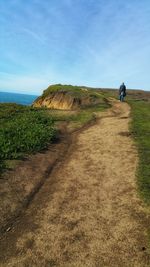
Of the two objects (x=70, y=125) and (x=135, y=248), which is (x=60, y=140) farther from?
(x=135, y=248)

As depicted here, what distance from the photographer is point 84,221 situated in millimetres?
11031

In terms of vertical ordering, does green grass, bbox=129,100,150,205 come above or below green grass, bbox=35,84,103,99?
below

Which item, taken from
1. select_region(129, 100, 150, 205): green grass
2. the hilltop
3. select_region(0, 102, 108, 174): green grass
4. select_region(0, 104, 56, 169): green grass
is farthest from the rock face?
select_region(0, 104, 56, 169): green grass

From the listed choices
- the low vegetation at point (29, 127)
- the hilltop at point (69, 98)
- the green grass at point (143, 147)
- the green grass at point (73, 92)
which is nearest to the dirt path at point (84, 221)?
the green grass at point (143, 147)

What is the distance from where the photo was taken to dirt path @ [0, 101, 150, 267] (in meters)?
9.06

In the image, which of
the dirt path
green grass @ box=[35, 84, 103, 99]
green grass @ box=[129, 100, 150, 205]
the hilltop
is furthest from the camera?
green grass @ box=[35, 84, 103, 99]

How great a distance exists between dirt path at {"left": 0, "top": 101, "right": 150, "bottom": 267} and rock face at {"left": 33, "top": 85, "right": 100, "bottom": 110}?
20.4m

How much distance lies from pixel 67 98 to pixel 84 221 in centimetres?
2936

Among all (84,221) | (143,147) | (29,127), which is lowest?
(84,221)

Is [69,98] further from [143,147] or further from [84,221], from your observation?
[84,221]

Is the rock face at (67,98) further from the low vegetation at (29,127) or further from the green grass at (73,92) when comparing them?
the low vegetation at (29,127)

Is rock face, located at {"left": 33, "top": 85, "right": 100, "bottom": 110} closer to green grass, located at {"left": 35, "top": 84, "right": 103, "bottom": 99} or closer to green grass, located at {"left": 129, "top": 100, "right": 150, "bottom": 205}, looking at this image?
green grass, located at {"left": 35, "top": 84, "right": 103, "bottom": 99}

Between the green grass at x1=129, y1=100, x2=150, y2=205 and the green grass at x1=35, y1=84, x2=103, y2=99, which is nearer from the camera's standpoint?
the green grass at x1=129, y1=100, x2=150, y2=205

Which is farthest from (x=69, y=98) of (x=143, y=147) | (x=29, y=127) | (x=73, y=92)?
(x=143, y=147)
